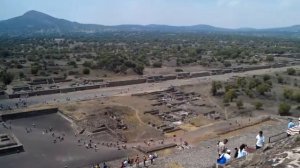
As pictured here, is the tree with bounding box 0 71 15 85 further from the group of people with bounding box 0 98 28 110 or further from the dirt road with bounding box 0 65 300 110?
the group of people with bounding box 0 98 28 110

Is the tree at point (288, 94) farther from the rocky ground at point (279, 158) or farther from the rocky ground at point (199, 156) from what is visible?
the rocky ground at point (279, 158)

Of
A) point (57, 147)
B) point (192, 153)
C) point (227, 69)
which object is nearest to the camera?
point (192, 153)

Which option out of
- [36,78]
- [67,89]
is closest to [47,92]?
[67,89]

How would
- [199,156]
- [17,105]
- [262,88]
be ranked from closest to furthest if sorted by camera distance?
[199,156] → [17,105] → [262,88]

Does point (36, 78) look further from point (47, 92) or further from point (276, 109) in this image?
point (276, 109)

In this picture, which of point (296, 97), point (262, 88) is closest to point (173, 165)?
point (296, 97)

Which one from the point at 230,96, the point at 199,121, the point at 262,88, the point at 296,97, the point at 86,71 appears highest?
the point at 86,71

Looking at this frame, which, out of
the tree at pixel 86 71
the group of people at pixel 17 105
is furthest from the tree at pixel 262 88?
the group of people at pixel 17 105

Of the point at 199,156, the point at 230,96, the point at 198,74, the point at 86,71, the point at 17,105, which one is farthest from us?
the point at 198,74

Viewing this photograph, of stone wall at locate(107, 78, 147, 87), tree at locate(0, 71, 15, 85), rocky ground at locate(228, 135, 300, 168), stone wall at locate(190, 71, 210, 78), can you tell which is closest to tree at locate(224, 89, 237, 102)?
stone wall at locate(107, 78, 147, 87)

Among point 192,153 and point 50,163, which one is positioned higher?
point 192,153

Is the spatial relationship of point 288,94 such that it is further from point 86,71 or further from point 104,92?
point 86,71
